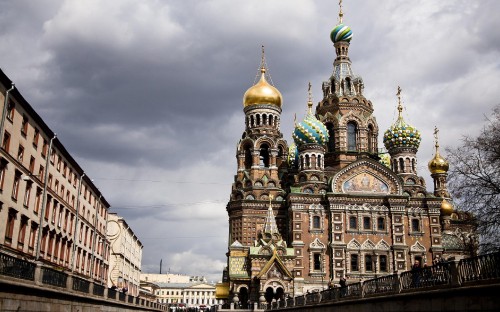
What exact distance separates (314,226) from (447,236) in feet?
52.2

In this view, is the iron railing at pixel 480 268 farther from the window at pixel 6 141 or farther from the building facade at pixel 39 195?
the window at pixel 6 141

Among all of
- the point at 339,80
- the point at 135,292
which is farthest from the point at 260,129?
the point at 135,292

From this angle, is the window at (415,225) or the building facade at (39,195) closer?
the building facade at (39,195)

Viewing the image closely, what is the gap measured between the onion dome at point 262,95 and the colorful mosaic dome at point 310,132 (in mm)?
5932

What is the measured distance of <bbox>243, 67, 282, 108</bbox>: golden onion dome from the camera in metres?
A: 58.6

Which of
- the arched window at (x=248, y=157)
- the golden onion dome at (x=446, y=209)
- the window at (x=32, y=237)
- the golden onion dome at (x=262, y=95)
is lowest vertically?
the window at (x=32, y=237)

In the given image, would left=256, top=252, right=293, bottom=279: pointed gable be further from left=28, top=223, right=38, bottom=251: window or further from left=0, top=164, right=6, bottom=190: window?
left=0, top=164, right=6, bottom=190: window

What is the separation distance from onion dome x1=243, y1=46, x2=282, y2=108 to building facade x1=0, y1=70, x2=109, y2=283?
2429 cm

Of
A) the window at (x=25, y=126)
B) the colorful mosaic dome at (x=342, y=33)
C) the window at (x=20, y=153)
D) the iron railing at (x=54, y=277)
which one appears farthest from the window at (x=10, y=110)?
the colorful mosaic dome at (x=342, y=33)

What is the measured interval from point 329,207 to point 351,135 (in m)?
11.1

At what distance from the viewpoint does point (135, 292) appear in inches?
2598

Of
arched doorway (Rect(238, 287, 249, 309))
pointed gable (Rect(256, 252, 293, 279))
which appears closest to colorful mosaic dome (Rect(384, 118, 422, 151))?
pointed gable (Rect(256, 252, 293, 279))

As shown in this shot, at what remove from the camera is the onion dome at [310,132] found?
172ft

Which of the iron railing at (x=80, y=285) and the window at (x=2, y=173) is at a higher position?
the window at (x=2, y=173)
